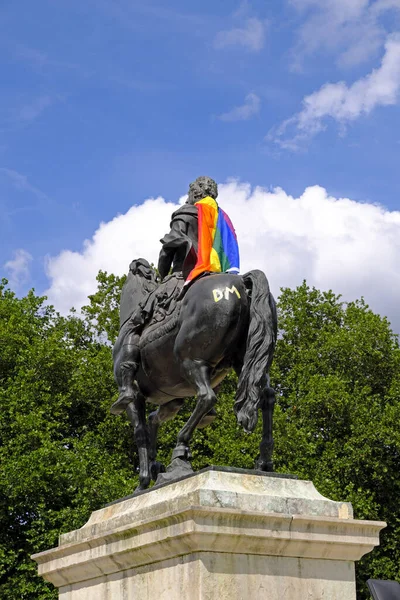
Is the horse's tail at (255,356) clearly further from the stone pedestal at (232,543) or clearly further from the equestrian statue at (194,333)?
the stone pedestal at (232,543)

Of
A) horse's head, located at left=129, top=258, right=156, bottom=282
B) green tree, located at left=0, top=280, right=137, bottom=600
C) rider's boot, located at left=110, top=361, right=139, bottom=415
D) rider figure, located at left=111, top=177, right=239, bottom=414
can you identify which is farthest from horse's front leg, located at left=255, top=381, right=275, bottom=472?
green tree, located at left=0, top=280, right=137, bottom=600

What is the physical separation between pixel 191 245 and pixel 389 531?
16986 mm

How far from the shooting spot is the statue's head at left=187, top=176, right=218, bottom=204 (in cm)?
962

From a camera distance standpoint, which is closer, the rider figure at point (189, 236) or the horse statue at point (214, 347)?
the horse statue at point (214, 347)

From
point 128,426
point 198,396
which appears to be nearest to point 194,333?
point 198,396

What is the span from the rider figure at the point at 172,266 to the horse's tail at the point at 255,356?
0.73 m

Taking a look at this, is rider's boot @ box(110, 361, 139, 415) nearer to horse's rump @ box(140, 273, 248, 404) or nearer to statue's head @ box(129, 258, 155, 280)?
horse's rump @ box(140, 273, 248, 404)

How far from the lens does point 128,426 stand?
2567cm

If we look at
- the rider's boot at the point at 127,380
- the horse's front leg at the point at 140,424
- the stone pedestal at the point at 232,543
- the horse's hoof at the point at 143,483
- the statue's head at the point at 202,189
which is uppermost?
the statue's head at the point at 202,189

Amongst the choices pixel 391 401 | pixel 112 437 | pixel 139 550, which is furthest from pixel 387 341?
pixel 139 550

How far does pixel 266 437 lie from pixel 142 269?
98.4 inches

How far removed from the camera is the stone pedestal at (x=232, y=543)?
268 inches

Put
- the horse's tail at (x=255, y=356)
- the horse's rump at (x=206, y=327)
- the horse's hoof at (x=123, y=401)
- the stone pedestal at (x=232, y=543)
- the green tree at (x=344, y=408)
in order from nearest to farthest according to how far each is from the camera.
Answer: the stone pedestal at (x=232, y=543), the horse's tail at (x=255, y=356), the horse's rump at (x=206, y=327), the horse's hoof at (x=123, y=401), the green tree at (x=344, y=408)

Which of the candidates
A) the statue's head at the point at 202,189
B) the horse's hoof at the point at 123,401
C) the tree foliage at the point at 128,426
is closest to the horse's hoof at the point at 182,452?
the horse's hoof at the point at 123,401
